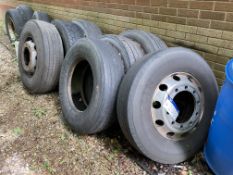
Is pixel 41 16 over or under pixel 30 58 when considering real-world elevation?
over

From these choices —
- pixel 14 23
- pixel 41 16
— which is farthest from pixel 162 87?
pixel 14 23

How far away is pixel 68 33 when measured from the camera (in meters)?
4.07

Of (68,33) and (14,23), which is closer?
(68,33)

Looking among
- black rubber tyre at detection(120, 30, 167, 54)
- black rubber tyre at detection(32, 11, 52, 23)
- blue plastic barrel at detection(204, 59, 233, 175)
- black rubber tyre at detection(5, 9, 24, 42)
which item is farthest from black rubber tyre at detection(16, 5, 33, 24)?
blue plastic barrel at detection(204, 59, 233, 175)

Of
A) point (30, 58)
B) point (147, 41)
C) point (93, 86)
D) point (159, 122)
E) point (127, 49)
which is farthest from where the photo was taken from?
point (30, 58)

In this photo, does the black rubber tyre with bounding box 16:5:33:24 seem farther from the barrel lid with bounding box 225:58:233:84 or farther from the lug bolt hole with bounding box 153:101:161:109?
the barrel lid with bounding box 225:58:233:84

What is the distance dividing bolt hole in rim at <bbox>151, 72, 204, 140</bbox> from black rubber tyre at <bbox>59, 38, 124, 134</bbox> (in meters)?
0.47

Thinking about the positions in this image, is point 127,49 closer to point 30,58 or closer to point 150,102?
point 150,102

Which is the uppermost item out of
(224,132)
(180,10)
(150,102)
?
(180,10)

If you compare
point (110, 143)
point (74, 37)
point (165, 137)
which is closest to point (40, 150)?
point (110, 143)

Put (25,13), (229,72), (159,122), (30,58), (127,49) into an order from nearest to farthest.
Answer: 1. (229,72)
2. (159,122)
3. (127,49)
4. (30,58)
5. (25,13)

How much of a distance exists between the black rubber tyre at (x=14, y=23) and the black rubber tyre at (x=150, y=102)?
4776 millimetres

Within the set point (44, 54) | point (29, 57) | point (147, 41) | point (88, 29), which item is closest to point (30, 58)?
point (29, 57)

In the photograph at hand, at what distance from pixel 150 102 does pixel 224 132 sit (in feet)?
2.15
